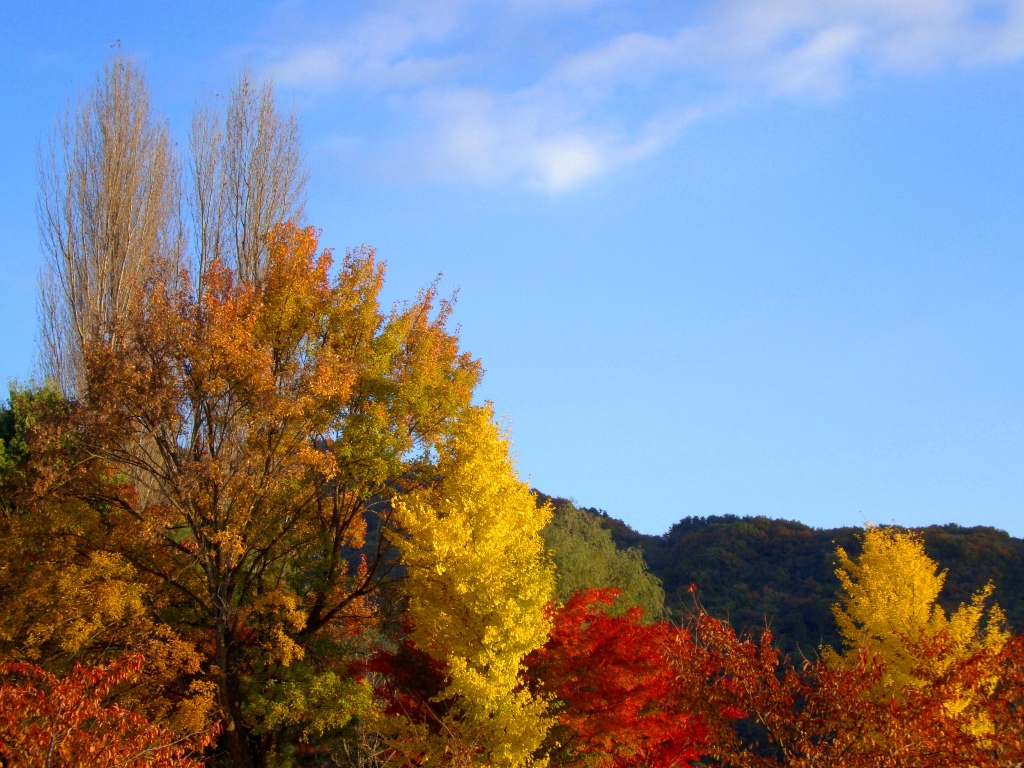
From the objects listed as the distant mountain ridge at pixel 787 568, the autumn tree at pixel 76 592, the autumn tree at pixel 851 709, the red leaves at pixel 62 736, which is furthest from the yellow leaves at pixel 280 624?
the distant mountain ridge at pixel 787 568

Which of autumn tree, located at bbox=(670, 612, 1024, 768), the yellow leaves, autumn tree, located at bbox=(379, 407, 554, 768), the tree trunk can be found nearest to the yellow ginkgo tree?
Answer: autumn tree, located at bbox=(379, 407, 554, 768)

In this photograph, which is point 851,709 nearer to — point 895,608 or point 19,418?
point 895,608

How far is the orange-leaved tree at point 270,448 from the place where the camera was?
52.1 feet

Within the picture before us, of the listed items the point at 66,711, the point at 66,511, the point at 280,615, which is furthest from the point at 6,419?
the point at 66,711

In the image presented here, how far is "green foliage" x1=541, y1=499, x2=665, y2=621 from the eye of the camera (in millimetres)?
30156

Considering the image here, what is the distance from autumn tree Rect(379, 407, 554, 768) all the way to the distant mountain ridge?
21.6m

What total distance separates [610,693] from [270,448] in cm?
756

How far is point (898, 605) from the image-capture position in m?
23.0

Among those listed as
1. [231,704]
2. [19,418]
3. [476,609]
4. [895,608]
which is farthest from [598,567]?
[19,418]

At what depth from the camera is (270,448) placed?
55.0 ft

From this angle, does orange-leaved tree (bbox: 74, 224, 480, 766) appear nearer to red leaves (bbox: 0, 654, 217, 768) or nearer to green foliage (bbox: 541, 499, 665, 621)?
red leaves (bbox: 0, 654, 217, 768)

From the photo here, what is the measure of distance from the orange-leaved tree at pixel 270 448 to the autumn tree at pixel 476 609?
1462mm

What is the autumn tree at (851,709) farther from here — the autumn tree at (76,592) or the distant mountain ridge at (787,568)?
the distant mountain ridge at (787,568)

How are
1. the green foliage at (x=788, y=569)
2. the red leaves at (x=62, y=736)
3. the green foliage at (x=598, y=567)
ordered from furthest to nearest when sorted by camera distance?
the green foliage at (x=788, y=569) → the green foliage at (x=598, y=567) → the red leaves at (x=62, y=736)
